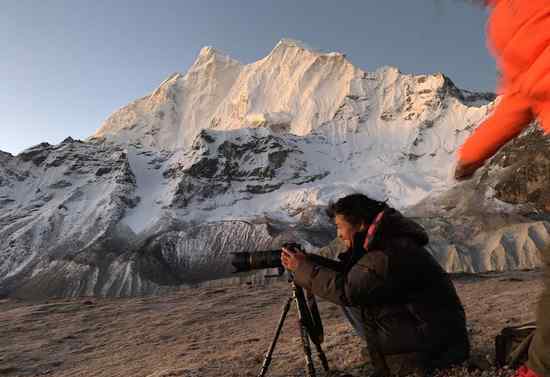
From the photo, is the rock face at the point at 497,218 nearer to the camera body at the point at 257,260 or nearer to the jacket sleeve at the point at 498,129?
the camera body at the point at 257,260

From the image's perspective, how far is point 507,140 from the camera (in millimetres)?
2154

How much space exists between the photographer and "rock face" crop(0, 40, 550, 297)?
6375 centimetres

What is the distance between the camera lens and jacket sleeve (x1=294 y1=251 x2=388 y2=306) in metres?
3.53

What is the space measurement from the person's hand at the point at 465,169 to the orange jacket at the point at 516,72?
0.01 meters

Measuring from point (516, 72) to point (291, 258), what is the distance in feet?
7.94

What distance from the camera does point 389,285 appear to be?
357 centimetres

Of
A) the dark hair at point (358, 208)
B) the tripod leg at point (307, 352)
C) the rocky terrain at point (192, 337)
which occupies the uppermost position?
the dark hair at point (358, 208)

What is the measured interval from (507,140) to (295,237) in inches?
3939

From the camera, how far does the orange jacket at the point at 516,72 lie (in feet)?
6.16

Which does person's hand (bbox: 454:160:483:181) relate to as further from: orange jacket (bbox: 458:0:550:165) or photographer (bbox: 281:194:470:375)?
photographer (bbox: 281:194:470:375)

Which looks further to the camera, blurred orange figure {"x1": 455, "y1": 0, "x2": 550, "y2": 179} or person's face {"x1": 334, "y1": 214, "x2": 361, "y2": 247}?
person's face {"x1": 334, "y1": 214, "x2": 361, "y2": 247}

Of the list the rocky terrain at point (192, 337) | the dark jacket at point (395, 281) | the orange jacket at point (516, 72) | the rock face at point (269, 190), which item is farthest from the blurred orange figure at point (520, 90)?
the rock face at point (269, 190)

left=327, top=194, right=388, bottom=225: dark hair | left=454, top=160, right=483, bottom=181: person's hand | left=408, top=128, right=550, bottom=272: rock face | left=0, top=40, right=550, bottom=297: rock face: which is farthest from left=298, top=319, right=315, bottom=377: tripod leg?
left=408, top=128, right=550, bottom=272: rock face

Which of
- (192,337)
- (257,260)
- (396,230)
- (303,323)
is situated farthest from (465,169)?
(192,337)
